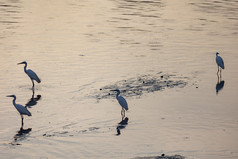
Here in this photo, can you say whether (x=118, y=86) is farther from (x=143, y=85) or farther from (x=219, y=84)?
(x=219, y=84)

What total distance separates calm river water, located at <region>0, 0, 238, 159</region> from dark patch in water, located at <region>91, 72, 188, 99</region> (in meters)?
0.05

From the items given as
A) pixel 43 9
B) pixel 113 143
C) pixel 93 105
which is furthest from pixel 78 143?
pixel 43 9

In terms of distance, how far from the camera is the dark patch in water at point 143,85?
21.3m

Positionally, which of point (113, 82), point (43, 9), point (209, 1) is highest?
point (209, 1)

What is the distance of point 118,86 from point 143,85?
125 cm

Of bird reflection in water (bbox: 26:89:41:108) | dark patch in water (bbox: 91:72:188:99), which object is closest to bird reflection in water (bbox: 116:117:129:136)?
dark patch in water (bbox: 91:72:188:99)

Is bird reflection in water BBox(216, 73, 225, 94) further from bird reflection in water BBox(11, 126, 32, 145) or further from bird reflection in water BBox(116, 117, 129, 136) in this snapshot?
bird reflection in water BBox(11, 126, 32, 145)

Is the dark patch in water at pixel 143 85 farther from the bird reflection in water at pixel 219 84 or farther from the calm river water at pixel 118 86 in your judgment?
the bird reflection in water at pixel 219 84

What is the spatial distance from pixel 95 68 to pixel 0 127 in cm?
917

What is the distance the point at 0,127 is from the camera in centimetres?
1723

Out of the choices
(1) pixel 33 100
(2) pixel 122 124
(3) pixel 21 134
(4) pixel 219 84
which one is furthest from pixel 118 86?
(3) pixel 21 134

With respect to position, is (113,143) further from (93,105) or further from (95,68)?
(95,68)

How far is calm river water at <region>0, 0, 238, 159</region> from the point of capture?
52.1 ft

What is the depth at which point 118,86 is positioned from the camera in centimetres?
2223
